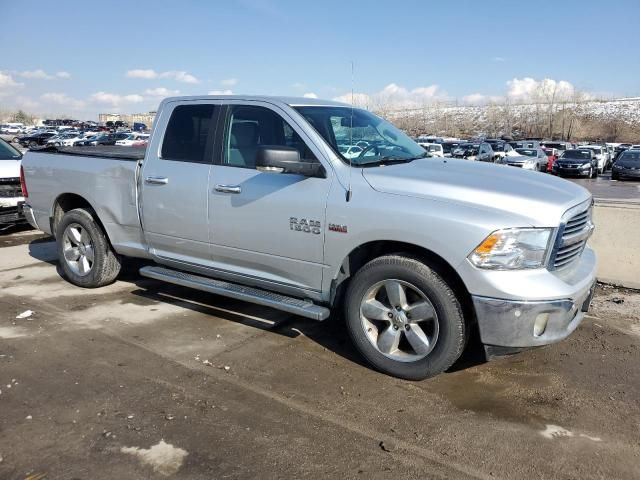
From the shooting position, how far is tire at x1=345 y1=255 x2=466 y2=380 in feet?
11.4

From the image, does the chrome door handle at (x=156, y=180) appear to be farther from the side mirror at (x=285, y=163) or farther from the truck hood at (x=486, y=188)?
the truck hood at (x=486, y=188)

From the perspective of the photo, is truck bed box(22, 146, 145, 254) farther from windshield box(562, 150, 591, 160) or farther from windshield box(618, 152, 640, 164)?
windshield box(562, 150, 591, 160)

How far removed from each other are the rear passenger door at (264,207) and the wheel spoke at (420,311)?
75cm

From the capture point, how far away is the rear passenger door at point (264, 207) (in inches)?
156

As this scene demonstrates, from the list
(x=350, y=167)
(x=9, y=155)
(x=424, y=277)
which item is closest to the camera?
(x=424, y=277)

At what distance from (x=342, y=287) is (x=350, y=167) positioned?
0.90m

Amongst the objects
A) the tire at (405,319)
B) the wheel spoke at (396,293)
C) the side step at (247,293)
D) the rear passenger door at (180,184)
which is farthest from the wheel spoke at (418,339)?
the rear passenger door at (180,184)

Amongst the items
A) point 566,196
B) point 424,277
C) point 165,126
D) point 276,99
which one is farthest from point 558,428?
point 165,126

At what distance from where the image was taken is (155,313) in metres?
5.09

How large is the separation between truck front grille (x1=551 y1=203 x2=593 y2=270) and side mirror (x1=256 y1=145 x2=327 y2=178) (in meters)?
1.65

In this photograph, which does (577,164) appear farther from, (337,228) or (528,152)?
(337,228)

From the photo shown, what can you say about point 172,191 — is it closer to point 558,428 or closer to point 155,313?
point 155,313

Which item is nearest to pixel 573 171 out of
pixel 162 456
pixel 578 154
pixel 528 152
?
pixel 578 154

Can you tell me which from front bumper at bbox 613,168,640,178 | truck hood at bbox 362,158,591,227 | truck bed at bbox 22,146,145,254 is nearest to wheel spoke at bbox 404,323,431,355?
truck hood at bbox 362,158,591,227
